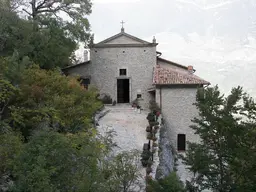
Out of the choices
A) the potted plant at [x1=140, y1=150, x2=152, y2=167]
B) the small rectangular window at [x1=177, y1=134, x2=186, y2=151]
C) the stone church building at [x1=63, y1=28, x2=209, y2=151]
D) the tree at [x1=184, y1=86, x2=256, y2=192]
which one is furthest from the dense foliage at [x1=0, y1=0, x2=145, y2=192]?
the small rectangular window at [x1=177, y1=134, x2=186, y2=151]

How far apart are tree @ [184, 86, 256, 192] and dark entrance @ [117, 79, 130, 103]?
53.7ft

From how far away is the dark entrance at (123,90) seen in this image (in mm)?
30531

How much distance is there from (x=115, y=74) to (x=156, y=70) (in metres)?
3.86

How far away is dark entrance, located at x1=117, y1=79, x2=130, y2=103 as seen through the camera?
100 ft

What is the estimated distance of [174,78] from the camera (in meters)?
27.1

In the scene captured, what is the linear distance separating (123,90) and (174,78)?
5665 mm

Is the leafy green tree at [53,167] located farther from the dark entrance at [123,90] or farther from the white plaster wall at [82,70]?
the white plaster wall at [82,70]

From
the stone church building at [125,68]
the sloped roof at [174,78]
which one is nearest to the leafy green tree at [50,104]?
the sloped roof at [174,78]

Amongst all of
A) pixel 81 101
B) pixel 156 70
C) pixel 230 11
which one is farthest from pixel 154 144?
pixel 230 11

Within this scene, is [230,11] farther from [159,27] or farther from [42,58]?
[42,58]

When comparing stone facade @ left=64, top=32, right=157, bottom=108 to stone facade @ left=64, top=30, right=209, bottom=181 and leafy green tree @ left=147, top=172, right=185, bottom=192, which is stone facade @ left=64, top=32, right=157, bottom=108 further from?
leafy green tree @ left=147, top=172, right=185, bottom=192

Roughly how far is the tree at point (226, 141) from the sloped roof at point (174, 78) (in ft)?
39.0

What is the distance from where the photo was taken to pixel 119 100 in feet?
101

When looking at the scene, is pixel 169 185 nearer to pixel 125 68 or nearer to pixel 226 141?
pixel 226 141
